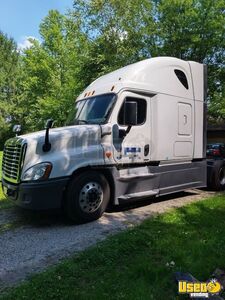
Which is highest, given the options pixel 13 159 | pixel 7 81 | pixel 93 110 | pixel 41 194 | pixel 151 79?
pixel 7 81

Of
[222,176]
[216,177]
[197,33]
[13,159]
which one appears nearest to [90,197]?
[13,159]

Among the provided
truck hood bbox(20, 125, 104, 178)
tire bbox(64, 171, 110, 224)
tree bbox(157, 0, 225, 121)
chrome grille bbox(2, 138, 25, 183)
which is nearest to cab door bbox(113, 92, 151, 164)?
truck hood bbox(20, 125, 104, 178)

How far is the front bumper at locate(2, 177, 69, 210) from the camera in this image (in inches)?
214

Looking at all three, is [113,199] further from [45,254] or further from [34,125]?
[34,125]

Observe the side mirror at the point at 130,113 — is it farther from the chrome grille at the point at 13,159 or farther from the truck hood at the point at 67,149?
the chrome grille at the point at 13,159

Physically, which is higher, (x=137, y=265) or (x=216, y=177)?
(x=216, y=177)

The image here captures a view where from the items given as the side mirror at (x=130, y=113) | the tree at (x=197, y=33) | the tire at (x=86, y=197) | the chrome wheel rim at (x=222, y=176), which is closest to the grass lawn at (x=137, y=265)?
the tire at (x=86, y=197)

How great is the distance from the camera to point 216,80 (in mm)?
19922

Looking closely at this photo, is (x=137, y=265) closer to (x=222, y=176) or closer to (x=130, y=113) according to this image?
(x=130, y=113)

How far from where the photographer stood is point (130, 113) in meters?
6.44

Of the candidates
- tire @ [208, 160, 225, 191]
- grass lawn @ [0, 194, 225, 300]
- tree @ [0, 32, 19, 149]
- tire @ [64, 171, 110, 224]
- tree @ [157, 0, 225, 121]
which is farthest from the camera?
tree @ [0, 32, 19, 149]

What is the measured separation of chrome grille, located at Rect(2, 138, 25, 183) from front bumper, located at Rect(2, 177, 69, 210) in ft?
0.92

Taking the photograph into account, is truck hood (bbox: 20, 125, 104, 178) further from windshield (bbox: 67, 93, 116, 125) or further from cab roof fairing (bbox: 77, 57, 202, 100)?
cab roof fairing (bbox: 77, 57, 202, 100)

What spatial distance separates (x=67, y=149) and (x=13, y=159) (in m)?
1.07
